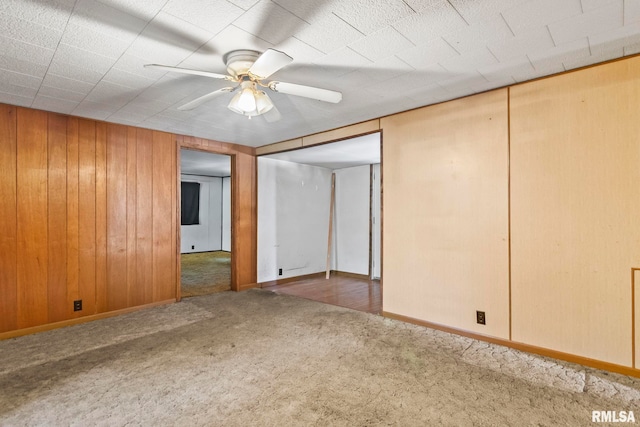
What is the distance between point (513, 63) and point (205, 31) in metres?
2.19

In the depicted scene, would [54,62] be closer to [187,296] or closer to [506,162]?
[187,296]

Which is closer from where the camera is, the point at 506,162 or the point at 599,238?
the point at 599,238

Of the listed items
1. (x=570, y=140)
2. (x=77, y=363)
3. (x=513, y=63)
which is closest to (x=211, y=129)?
(x=77, y=363)

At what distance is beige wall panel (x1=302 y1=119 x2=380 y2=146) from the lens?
378 cm

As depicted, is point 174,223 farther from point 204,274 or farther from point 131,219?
point 204,274

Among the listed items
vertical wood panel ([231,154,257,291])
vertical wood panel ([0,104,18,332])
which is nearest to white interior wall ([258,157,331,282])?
vertical wood panel ([231,154,257,291])

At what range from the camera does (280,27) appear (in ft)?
6.03

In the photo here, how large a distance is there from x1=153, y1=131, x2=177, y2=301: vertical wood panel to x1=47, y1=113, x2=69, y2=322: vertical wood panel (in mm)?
931

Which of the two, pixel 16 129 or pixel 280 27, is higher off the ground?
pixel 280 27

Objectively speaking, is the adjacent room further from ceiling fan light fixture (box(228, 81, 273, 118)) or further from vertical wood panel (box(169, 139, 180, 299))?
ceiling fan light fixture (box(228, 81, 273, 118))

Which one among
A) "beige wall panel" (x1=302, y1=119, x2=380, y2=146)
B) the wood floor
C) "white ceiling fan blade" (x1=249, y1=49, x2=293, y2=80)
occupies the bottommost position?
the wood floor

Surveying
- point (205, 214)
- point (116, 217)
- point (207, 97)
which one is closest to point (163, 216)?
point (116, 217)

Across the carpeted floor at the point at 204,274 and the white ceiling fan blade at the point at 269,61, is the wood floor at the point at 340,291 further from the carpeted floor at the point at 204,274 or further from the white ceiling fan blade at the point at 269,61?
the white ceiling fan blade at the point at 269,61

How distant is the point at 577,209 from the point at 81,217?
4.88m
